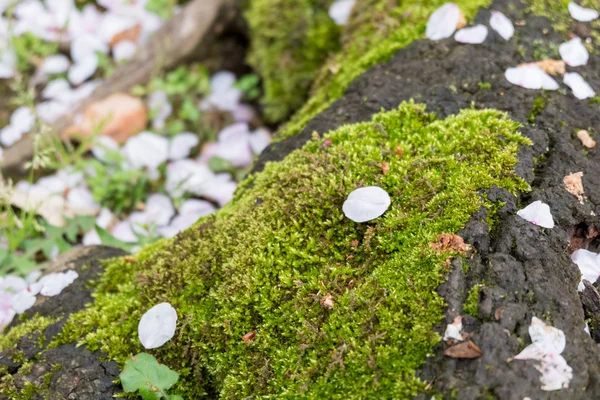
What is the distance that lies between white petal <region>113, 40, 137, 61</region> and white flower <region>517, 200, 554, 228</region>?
3.76 metres

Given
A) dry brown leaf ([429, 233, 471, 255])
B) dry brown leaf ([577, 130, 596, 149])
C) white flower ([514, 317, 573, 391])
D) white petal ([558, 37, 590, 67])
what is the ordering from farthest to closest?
1. white petal ([558, 37, 590, 67])
2. dry brown leaf ([577, 130, 596, 149])
3. dry brown leaf ([429, 233, 471, 255])
4. white flower ([514, 317, 573, 391])

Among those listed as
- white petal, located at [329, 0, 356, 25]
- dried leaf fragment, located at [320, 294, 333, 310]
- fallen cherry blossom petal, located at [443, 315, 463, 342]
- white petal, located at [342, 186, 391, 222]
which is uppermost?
white petal, located at [342, 186, 391, 222]

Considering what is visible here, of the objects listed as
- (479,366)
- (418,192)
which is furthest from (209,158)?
(479,366)

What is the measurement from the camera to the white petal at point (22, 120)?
13.4 ft

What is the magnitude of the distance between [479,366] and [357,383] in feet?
1.17

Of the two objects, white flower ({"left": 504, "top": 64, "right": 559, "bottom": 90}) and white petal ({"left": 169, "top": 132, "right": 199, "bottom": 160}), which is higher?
white flower ({"left": 504, "top": 64, "right": 559, "bottom": 90})

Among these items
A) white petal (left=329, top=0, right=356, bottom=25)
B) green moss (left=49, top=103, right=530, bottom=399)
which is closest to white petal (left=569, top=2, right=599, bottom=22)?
green moss (left=49, top=103, right=530, bottom=399)

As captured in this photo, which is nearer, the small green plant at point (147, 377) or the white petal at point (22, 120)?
the small green plant at point (147, 377)

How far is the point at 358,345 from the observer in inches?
62.2

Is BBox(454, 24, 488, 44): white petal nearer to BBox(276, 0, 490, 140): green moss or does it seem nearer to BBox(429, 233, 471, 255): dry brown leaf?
BBox(276, 0, 490, 140): green moss

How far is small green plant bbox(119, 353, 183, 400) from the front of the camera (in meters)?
1.69

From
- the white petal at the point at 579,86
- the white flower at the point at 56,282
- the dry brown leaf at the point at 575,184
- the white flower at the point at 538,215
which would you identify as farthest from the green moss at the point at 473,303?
the white flower at the point at 56,282

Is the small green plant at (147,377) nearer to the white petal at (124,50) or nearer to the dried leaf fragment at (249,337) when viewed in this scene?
the dried leaf fragment at (249,337)

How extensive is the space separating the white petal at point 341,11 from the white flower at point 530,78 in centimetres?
144
